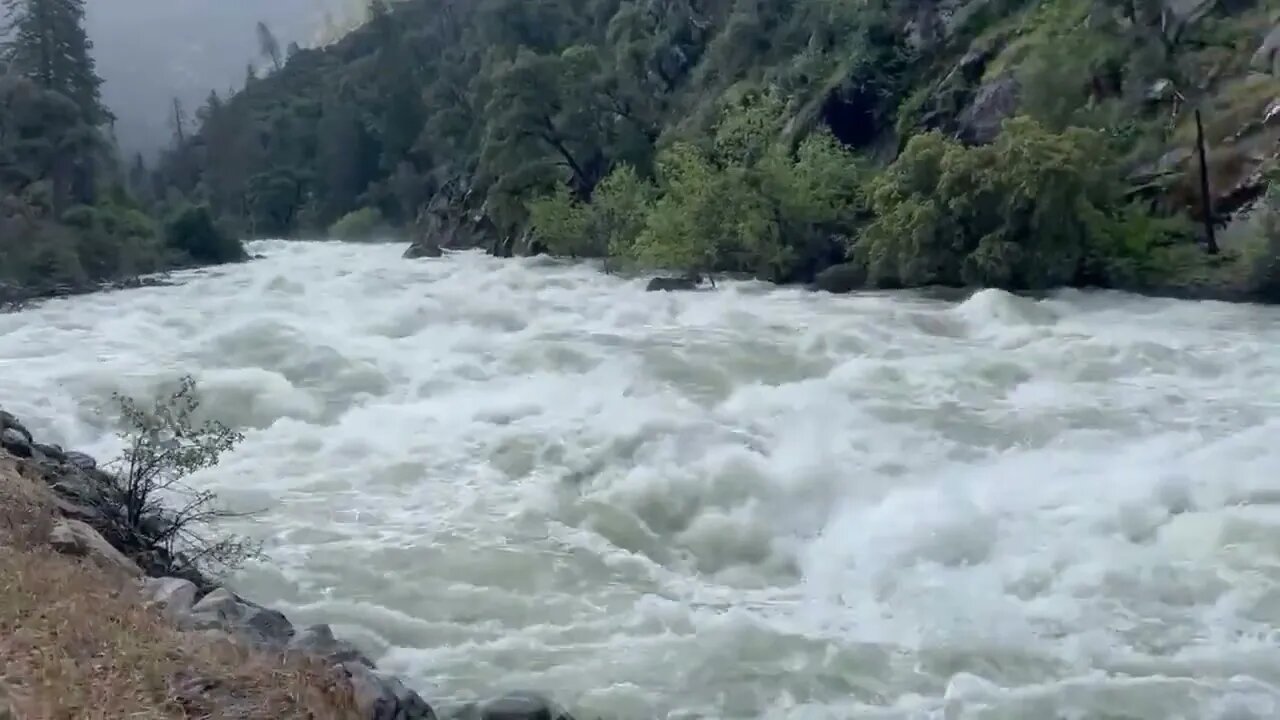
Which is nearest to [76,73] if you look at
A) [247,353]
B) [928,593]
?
[247,353]

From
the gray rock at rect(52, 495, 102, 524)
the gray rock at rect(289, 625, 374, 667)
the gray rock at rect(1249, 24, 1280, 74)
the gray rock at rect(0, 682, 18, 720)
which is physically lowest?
the gray rock at rect(289, 625, 374, 667)

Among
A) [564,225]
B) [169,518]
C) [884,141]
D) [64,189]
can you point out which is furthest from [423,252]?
[169,518]

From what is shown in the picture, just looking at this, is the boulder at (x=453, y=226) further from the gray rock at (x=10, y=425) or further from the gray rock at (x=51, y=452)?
the gray rock at (x=51, y=452)

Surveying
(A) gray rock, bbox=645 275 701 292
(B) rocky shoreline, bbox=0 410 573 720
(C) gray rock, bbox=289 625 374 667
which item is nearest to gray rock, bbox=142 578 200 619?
(B) rocky shoreline, bbox=0 410 573 720

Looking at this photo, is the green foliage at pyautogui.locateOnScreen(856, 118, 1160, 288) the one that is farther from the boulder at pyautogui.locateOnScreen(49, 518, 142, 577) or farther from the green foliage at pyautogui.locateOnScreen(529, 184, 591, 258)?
the boulder at pyautogui.locateOnScreen(49, 518, 142, 577)

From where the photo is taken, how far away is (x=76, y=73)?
56.1m

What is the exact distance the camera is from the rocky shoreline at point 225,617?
706 cm

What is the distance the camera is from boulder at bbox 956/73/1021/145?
32.7 meters

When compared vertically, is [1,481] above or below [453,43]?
below

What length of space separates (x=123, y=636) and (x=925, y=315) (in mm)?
18614

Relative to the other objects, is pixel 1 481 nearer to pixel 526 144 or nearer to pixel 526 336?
pixel 526 336

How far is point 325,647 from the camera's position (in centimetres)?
784

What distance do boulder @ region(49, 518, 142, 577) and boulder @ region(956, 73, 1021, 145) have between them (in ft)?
93.2

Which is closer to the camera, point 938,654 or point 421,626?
point 938,654
